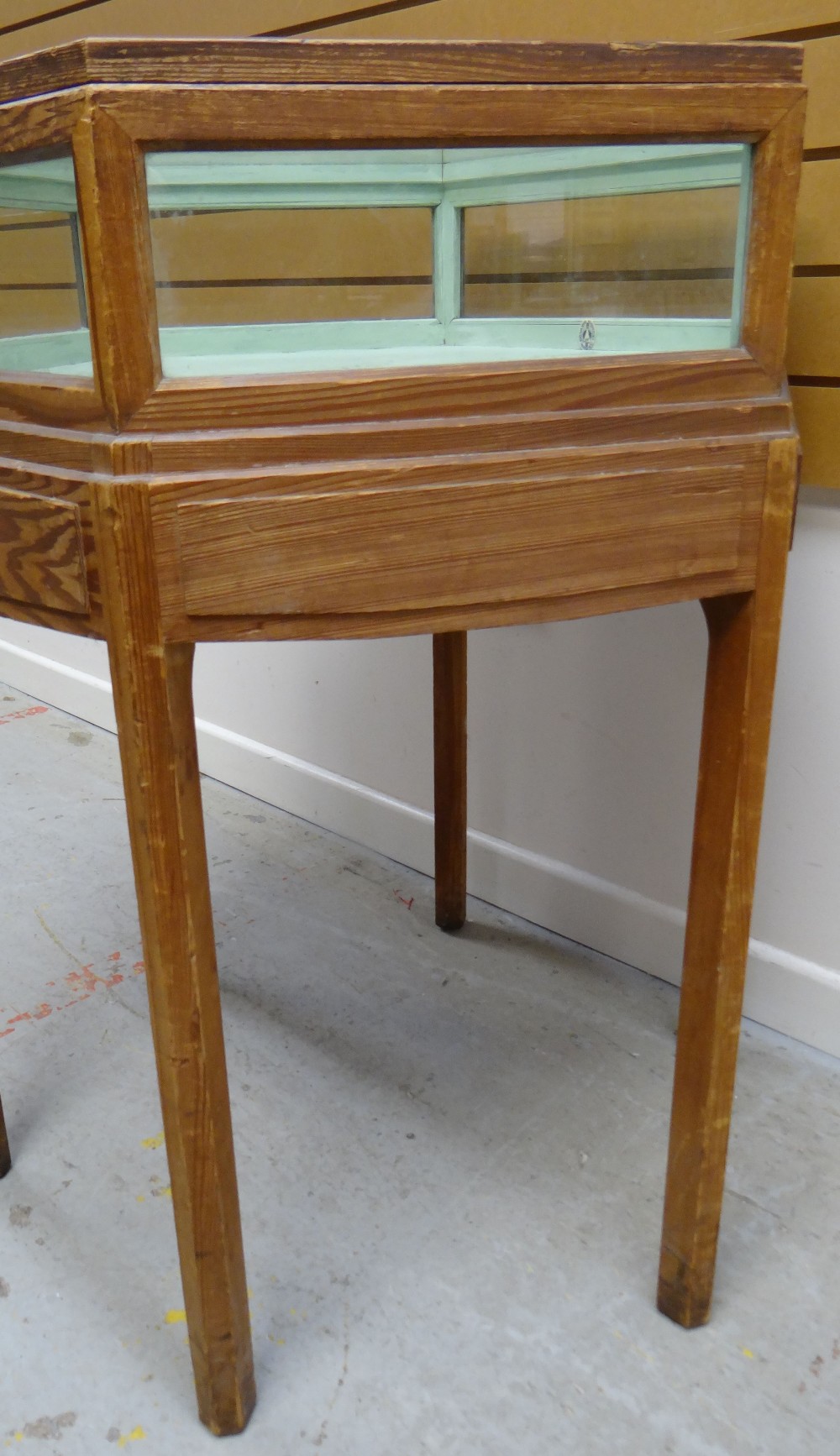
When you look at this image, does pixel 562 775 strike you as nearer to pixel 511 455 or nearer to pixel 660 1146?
pixel 660 1146

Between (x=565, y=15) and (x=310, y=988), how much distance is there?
1135 mm

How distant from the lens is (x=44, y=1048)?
1.32 m

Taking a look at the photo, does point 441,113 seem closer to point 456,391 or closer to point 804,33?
point 456,391

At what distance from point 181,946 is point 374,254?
602mm

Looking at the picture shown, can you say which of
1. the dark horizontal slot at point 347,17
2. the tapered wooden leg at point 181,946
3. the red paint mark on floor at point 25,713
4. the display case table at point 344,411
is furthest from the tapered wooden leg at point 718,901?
the red paint mark on floor at point 25,713

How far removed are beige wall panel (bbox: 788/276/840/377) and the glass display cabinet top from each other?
328mm

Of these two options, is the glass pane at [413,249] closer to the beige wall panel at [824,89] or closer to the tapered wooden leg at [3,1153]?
the beige wall panel at [824,89]

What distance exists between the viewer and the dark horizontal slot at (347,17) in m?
1.33

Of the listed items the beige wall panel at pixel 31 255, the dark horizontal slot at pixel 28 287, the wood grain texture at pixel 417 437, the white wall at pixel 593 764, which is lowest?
the white wall at pixel 593 764

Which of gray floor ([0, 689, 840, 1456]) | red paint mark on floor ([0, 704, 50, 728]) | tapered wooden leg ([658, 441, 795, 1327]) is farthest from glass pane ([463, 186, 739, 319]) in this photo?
red paint mark on floor ([0, 704, 50, 728])

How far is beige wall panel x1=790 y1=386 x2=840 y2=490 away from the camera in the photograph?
1.12 meters

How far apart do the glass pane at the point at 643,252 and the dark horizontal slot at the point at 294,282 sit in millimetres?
154

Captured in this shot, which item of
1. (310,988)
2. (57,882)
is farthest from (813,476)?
(57,882)

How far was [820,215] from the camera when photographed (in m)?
1.07
